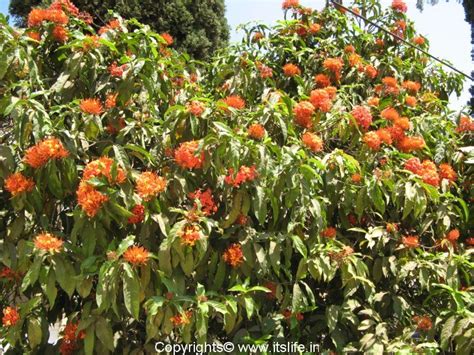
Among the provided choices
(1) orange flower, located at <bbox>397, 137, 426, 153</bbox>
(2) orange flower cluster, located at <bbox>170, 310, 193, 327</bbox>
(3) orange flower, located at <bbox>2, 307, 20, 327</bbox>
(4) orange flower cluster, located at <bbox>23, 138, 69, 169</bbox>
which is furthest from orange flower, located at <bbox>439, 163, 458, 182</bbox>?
(3) orange flower, located at <bbox>2, 307, 20, 327</bbox>

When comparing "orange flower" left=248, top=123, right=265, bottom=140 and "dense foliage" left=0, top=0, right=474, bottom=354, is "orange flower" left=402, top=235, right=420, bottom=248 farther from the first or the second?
"orange flower" left=248, top=123, right=265, bottom=140

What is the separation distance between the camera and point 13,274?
191 cm

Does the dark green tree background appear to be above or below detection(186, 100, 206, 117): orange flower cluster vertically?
above

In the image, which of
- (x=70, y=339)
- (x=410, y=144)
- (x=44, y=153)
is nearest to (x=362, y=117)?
(x=410, y=144)

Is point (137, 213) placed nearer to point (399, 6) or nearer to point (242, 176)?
point (242, 176)

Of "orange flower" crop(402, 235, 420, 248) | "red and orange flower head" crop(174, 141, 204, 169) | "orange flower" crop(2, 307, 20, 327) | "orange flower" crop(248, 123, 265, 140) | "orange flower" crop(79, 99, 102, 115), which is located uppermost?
"orange flower" crop(79, 99, 102, 115)

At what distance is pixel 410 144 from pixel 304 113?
0.56 m

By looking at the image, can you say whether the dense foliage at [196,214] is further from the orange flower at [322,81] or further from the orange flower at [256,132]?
the orange flower at [322,81]

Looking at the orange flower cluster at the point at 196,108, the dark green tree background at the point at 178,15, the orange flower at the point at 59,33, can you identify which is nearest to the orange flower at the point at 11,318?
the orange flower cluster at the point at 196,108

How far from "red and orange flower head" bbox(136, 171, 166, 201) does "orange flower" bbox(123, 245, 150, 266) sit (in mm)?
188

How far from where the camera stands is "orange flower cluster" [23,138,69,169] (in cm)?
176

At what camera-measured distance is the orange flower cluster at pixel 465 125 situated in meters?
2.86

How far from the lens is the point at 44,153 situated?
69.4 inches

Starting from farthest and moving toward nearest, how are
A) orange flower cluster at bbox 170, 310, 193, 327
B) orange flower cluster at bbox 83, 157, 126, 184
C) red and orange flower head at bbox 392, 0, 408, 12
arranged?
1. red and orange flower head at bbox 392, 0, 408, 12
2. orange flower cluster at bbox 83, 157, 126, 184
3. orange flower cluster at bbox 170, 310, 193, 327
